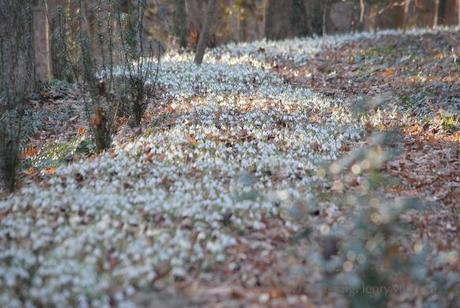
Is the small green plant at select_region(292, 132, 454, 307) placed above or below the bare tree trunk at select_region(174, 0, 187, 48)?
below

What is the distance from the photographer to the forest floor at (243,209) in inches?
215

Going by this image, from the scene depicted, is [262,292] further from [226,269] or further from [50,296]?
[50,296]

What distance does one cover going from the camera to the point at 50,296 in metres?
5.33

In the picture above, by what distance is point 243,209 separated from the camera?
22.4 feet

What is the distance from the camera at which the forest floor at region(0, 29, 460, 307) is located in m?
5.45

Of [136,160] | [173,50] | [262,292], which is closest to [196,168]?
[136,160]

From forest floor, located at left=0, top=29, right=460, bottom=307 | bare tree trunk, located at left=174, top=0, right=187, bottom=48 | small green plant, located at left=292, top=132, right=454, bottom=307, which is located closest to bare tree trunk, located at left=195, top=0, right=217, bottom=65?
forest floor, located at left=0, top=29, right=460, bottom=307

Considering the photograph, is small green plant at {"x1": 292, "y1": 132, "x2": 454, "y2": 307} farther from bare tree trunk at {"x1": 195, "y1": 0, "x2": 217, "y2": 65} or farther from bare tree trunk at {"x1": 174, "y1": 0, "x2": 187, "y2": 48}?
bare tree trunk at {"x1": 174, "y1": 0, "x2": 187, "y2": 48}

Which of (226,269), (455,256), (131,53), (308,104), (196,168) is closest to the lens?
(226,269)

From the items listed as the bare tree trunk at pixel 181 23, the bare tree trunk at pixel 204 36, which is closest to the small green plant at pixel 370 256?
the bare tree trunk at pixel 204 36

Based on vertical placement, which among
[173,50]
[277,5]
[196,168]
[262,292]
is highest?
[277,5]

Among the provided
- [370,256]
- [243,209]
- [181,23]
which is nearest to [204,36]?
[181,23]

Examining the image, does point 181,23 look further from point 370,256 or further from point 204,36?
point 370,256

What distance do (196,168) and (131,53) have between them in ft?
14.3
